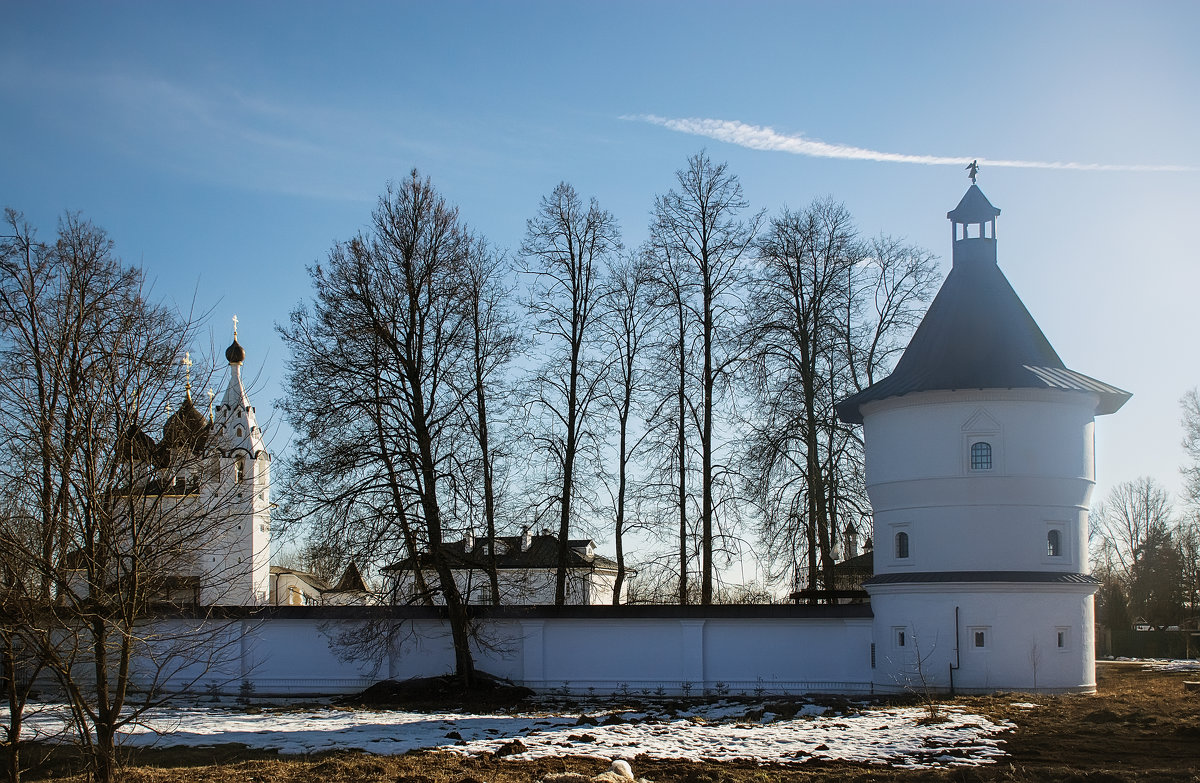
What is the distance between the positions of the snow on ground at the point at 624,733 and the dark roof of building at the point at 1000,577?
4.43 m

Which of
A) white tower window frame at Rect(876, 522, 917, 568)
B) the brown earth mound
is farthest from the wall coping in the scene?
the brown earth mound

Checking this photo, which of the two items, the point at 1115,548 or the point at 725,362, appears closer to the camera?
the point at 725,362

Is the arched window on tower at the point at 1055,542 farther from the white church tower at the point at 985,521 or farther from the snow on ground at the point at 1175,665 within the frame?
the snow on ground at the point at 1175,665

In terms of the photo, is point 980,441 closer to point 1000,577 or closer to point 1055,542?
point 1055,542

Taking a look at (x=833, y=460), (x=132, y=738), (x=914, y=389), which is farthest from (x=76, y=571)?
(x=833, y=460)

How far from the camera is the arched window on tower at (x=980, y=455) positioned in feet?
77.6

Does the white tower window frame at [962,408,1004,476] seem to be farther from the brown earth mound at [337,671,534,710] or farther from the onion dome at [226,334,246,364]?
the onion dome at [226,334,246,364]

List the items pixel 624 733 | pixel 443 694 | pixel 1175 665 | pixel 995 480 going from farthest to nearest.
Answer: pixel 1175 665, pixel 995 480, pixel 443 694, pixel 624 733

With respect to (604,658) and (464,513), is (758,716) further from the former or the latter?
(464,513)

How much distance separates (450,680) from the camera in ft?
79.2

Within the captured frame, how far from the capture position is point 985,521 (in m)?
23.4

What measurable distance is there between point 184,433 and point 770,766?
833 centimetres

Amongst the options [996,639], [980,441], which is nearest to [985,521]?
[980,441]

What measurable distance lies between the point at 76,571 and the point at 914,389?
61.0ft
